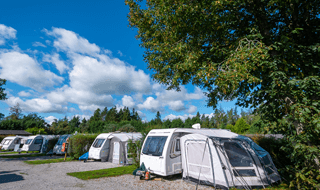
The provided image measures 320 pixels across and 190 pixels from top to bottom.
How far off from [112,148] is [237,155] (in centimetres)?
938

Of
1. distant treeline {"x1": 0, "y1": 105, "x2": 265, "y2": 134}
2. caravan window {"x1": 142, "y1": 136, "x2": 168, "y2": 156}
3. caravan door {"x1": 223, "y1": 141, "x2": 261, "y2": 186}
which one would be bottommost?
caravan door {"x1": 223, "y1": 141, "x2": 261, "y2": 186}

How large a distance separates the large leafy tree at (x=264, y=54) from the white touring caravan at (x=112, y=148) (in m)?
6.98

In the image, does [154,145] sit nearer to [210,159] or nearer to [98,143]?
[210,159]

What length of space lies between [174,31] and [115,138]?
371 inches

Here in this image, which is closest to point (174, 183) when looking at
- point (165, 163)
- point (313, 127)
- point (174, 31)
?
point (165, 163)

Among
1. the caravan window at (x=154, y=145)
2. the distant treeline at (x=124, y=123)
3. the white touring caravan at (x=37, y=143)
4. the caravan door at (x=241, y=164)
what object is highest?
the distant treeline at (x=124, y=123)

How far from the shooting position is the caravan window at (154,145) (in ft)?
27.4

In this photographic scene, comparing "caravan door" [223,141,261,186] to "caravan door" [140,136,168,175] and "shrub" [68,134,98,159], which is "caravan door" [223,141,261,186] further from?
"shrub" [68,134,98,159]

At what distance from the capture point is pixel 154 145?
8.71 m

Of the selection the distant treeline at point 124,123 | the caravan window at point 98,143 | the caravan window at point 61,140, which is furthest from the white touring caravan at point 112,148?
the distant treeline at point 124,123

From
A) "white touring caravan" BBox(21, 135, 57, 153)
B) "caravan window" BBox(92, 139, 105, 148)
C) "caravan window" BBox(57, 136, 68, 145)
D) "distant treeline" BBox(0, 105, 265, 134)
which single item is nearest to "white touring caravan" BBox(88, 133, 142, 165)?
"caravan window" BBox(92, 139, 105, 148)

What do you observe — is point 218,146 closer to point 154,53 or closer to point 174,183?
point 174,183

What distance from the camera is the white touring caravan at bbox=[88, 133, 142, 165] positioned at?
12.8m

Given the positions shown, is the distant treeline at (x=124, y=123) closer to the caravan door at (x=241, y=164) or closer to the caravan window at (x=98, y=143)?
the caravan window at (x=98, y=143)
